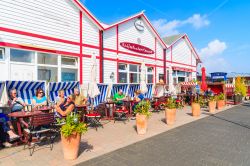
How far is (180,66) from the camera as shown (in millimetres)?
20969

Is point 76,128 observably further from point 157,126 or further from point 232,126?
point 232,126

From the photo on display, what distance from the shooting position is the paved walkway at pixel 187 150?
4590mm

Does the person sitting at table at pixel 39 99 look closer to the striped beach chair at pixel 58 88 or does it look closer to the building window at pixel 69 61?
the striped beach chair at pixel 58 88

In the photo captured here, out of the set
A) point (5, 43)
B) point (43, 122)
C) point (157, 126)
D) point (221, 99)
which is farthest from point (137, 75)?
point (43, 122)

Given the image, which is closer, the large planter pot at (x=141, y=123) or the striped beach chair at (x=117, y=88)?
the large planter pot at (x=141, y=123)

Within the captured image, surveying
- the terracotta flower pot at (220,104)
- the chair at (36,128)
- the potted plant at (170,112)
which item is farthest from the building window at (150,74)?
the chair at (36,128)

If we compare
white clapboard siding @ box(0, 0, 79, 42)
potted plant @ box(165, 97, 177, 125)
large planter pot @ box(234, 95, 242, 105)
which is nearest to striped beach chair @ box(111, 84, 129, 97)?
white clapboard siding @ box(0, 0, 79, 42)

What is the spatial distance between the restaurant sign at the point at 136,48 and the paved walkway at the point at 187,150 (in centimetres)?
830

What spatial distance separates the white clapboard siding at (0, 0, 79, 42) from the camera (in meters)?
8.56

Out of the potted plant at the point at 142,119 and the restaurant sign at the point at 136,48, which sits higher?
the restaurant sign at the point at 136,48

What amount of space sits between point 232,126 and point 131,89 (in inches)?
261

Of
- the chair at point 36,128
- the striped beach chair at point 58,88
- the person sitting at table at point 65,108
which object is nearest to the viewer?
the chair at point 36,128

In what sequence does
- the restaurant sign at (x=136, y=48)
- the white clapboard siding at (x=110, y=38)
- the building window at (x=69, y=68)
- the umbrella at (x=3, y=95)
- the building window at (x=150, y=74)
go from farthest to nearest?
the building window at (x=150, y=74) → the restaurant sign at (x=136, y=48) → the white clapboard siding at (x=110, y=38) → the building window at (x=69, y=68) → the umbrella at (x=3, y=95)

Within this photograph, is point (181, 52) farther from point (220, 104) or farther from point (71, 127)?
point (71, 127)
